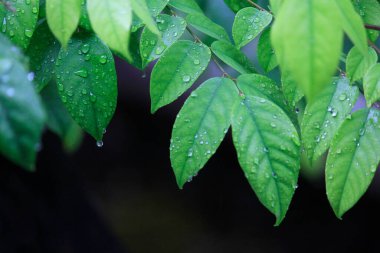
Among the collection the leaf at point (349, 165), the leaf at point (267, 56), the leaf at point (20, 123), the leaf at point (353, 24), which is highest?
the leaf at point (353, 24)

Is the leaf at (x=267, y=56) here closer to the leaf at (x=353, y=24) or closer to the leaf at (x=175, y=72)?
the leaf at (x=175, y=72)

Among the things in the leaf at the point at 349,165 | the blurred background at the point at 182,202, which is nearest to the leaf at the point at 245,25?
the leaf at the point at 349,165

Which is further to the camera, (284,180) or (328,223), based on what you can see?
(328,223)

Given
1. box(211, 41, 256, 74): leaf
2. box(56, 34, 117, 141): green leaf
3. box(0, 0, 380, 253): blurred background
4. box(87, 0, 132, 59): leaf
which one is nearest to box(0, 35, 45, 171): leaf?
box(87, 0, 132, 59): leaf

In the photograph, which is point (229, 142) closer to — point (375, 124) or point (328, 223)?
point (328, 223)

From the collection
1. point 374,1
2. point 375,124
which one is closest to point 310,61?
point 375,124
